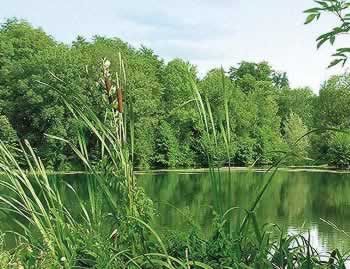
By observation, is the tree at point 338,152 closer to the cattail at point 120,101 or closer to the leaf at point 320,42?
the cattail at point 120,101

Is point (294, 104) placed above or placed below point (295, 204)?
above

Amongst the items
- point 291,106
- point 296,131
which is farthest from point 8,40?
point 291,106

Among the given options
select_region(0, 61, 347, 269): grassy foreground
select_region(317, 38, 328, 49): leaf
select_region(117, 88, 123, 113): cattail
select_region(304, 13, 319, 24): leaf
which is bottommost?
select_region(0, 61, 347, 269): grassy foreground

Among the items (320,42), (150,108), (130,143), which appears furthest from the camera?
(150,108)

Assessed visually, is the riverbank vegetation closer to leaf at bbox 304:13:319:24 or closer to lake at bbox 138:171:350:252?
leaf at bbox 304:13:319:24

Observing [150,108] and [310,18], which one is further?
[150,108]

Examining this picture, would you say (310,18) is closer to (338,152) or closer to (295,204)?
(295,204)

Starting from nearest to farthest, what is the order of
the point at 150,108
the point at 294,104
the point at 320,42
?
the point at 320,42 → the point at 150,108 → the point at 294,104

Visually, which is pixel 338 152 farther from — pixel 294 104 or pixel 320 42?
pixel 320 42

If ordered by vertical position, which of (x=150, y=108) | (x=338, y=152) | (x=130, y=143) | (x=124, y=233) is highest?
(x=150, y=108)

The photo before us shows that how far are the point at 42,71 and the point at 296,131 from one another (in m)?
24.9

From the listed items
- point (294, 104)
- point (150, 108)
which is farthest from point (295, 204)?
point (294, 104)

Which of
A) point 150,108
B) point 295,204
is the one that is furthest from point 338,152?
point 295,204

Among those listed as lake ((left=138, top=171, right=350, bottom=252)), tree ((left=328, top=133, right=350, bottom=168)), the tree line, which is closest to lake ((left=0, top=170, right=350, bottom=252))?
lake ((left=138, top=171, right=350, bottom=252))
